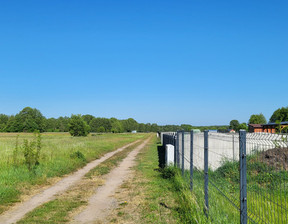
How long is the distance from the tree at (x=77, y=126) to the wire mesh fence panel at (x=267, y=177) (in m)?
81.2

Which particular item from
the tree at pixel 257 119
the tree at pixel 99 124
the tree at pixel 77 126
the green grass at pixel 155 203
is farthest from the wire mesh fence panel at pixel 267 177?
the tree at pixel 99 124

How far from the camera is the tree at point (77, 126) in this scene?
272ft

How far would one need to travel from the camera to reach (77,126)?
3260 inches

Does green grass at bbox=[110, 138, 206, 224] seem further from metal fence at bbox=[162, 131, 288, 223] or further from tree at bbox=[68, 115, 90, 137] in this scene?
tree at bbox=[68, 115, 90, 137]

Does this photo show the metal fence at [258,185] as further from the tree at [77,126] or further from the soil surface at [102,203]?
the tree at [77,126]

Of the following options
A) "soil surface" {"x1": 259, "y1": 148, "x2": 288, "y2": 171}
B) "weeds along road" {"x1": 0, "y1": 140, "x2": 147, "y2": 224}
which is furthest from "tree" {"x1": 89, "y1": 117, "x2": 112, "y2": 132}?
"soil surface" {"x1": 259, "y1": 148, "x2": 288, "y2": 171}

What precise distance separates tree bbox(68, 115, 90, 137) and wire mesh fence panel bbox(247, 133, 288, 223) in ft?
266

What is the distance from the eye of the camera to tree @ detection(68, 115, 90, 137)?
8284 cm

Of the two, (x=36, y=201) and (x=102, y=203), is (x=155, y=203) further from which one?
(x=36, y=201)

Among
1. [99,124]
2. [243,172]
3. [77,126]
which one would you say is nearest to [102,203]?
[243,172]

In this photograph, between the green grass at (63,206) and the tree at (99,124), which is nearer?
the green grass at (63,206)

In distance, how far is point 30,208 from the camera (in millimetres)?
7617

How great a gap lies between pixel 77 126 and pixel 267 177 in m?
81.9

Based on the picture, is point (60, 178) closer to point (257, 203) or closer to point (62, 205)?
point (62, 205)
